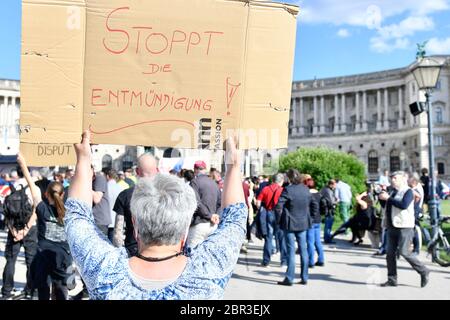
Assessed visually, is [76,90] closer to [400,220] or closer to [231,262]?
[231,262]

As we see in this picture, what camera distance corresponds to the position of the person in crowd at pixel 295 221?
830 cm

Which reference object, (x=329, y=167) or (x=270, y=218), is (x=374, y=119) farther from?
(x=270, y=218)

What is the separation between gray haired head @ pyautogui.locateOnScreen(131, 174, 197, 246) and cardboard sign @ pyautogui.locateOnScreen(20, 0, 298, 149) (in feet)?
3.16

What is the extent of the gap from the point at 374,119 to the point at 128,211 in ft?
269

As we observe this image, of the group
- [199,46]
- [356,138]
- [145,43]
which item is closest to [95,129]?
[145,43]

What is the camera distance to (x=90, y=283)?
199cm

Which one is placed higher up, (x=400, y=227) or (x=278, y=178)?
(x=278, y=178)

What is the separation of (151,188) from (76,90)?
113 cm

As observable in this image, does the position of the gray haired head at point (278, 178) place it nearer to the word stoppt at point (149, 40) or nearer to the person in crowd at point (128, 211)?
the person in crowd at point (128, 211)

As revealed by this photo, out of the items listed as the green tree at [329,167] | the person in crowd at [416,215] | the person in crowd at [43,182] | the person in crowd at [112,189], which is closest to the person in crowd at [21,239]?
the person in crowd at [43,182]

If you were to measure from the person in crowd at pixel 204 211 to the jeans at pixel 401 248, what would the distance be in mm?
2673

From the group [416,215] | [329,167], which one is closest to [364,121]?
[329,167]

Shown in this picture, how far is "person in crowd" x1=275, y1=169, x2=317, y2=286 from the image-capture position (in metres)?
8.30

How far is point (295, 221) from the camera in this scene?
8414 mm
